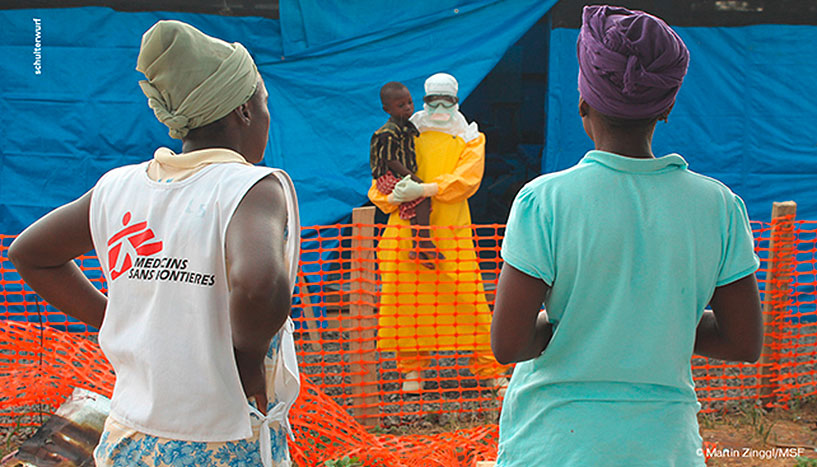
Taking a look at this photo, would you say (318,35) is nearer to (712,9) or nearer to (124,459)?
(712,9)

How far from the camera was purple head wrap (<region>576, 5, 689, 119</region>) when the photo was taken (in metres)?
1.38

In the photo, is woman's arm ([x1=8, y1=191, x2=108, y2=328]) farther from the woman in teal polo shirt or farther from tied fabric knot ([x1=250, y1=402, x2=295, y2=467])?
the woman in teal polo shirt

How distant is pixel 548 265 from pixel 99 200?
3.16 ft

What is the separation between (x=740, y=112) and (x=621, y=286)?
5508 mm

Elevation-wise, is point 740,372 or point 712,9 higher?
point 712,9

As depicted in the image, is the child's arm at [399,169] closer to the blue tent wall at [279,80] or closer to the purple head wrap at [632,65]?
the blue tent wall at [279,80]

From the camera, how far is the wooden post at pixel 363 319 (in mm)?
4152

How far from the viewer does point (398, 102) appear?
16.4 feet

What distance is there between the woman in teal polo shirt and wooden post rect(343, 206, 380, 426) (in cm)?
273

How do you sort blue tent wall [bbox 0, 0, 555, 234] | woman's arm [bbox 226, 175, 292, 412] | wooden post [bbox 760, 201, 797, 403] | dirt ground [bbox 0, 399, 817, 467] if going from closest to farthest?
woman's arm [bbox 226, 175, 292, 412] < dirt ground [bbox 0, 399, 817, 467] < wooden post [bbox 760, 201, 797, 403] < blue tent wall [bbox 0, 0, 555, 234]

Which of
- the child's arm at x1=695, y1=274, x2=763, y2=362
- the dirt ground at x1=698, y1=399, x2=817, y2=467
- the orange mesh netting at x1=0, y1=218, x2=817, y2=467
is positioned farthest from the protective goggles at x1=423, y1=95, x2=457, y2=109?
the child's arm at x1=695, y1=274, x2=763, y2=362

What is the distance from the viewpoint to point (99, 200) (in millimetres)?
1519

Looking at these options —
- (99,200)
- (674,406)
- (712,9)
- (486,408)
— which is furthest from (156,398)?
(712,9)

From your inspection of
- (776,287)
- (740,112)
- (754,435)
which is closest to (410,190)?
(776,287)
